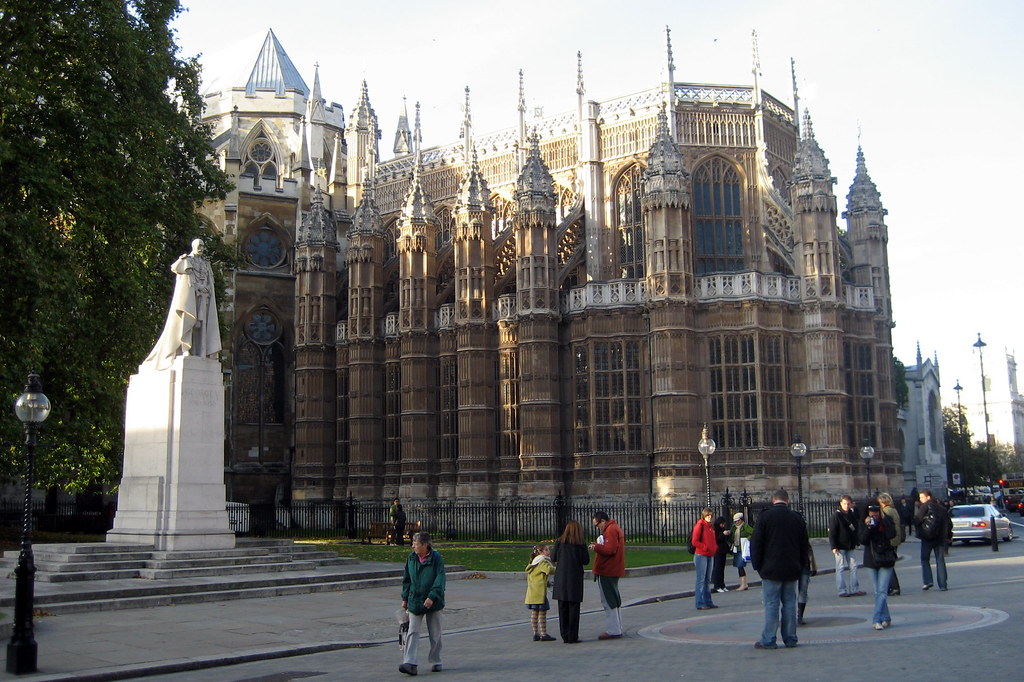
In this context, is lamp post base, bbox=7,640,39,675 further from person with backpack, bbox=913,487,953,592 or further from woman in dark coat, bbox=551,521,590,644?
person with backpack, bbox=913,487,953,592

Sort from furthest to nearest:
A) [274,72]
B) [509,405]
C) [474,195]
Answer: [274,72] → [474,195] → [509,405]

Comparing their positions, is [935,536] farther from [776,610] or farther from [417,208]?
[417,208]

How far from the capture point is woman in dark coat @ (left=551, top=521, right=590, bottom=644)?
1319 centimetres

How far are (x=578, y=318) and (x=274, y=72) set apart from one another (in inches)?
1310

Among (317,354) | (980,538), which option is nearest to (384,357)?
(317,354)

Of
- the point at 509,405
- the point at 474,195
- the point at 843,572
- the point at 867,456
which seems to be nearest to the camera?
the point at 843,572

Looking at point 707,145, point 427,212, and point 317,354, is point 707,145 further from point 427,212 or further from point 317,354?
point 317,354

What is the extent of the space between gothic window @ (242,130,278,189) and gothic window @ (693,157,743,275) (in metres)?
25.6

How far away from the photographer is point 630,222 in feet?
145

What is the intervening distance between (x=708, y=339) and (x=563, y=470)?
7189 millimetres

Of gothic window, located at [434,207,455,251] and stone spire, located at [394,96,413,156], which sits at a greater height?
stone spire, located at [394,96,413,156]

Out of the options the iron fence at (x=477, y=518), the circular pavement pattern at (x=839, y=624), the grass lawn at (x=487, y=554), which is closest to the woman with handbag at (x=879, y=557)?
the circular pavement pattern at (x=839, y=624)

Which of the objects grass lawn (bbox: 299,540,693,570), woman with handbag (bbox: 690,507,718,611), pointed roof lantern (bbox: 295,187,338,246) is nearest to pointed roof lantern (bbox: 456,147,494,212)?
pointed roof lantern (bbox: 295,187,338,246)

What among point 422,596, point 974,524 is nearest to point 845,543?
point 422,596
